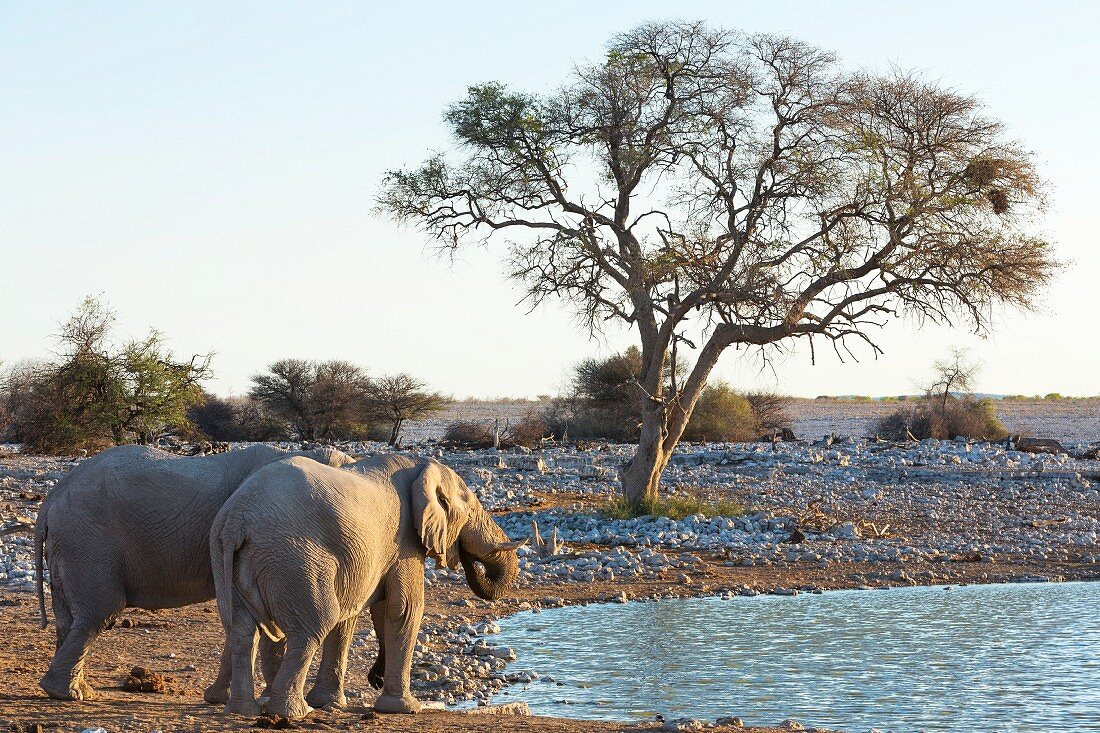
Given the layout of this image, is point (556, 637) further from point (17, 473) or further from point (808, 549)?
point (17, 473)

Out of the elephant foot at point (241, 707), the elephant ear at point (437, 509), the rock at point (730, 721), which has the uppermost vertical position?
the elephant ear at point (437, 509)

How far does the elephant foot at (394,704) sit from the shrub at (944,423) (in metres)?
32.7

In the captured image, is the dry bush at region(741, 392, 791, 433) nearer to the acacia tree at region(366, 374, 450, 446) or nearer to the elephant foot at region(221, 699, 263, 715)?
the acacia tree at region(366, 374, 450, 446)

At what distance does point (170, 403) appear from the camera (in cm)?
2886

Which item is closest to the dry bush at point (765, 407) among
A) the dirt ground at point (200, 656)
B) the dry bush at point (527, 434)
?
the dry bush at point (527, 434)

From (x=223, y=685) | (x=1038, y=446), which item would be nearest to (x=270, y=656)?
(x=223, y=685)

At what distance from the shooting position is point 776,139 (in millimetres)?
20609

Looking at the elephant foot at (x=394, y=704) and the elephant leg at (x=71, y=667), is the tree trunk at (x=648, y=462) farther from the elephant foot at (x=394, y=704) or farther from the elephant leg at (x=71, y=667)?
the elephant leg at (x=71, y=667)

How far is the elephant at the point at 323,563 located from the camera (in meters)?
7.13

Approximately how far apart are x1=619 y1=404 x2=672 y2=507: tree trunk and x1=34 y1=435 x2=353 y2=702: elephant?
13.2 meters

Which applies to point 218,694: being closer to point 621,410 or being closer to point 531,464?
point 531,464

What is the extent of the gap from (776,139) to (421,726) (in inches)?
593

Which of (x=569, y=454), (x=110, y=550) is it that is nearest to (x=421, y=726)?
(x=110, y=550)

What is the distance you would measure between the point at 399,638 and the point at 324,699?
0.60 metres
